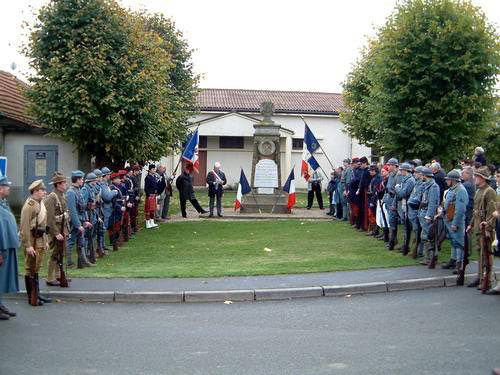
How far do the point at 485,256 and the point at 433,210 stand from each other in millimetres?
2239

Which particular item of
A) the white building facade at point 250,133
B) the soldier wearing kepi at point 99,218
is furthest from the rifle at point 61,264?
the white building facade at point 250,133

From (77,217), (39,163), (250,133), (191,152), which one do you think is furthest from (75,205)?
(250,133)

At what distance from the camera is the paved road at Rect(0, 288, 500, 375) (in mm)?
7285

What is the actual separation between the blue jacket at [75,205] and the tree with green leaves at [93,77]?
288 inches

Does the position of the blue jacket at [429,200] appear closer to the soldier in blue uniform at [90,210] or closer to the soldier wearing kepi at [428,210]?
the soldier wearing kepi at [428,210]

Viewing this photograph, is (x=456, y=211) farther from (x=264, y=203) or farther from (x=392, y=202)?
(x=264, y=203)

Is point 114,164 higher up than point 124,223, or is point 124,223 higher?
point 114,164

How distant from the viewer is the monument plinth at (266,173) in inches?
1020

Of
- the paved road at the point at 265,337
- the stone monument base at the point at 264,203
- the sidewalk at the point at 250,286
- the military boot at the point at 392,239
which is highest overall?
the stone monument base at the point at 264,203

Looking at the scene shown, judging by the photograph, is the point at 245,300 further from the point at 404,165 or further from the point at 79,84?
the point at 79,84

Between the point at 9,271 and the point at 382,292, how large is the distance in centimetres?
602

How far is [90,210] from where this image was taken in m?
14.4

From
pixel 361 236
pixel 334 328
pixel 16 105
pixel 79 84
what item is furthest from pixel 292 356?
pixel 16 105

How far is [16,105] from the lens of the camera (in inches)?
1028
